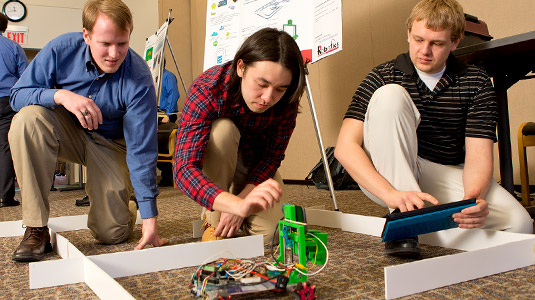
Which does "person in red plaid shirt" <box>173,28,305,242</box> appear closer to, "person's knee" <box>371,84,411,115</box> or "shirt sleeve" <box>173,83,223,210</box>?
"shirt sleeve" <box>173,83,223,210</box>

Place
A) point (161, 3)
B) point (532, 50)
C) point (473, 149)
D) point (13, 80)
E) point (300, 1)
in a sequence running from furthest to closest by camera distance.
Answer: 1. point (161, 3)
2. point (13, 80)
3. point (300, 1)
4. point (532, 50)
5. point (473, 149)

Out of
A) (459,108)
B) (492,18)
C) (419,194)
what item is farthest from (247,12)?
(419,194)

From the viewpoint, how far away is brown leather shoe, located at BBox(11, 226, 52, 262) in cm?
141

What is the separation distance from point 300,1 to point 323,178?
1.65 metres

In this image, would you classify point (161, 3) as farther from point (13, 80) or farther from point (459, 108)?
point (459, 108)

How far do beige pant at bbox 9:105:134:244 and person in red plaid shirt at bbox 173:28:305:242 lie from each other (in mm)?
351

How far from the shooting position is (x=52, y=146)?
1.50m

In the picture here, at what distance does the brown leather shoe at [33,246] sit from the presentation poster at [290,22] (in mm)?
1499

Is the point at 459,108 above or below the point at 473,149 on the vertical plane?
above

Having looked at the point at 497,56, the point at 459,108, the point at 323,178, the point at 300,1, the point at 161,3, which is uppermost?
the point at 161,3

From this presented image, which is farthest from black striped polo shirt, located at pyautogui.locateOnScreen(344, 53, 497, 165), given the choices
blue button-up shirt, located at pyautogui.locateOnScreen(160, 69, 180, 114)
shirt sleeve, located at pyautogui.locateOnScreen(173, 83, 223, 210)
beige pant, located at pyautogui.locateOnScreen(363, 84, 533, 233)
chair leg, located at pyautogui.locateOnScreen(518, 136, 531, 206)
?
blue button-up shirt, located at pyautogui.locateOnScreen(160, 69, 180, 114)

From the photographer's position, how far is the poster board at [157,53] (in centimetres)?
388

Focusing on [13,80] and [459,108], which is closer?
[459,108]

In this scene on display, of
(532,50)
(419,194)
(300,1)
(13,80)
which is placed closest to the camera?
(419,194)
